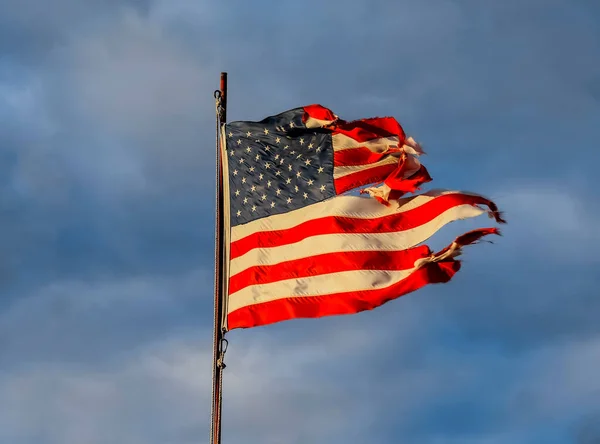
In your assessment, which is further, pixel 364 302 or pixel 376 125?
pixel 376 125

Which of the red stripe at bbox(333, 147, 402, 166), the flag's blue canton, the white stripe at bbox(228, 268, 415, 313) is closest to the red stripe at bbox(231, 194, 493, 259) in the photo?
the flag's blue canton

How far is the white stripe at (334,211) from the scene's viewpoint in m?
32.6

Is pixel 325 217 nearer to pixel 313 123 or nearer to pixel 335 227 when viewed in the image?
pixel 335 227

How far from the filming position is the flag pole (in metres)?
30.1

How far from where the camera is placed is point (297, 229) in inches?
1283

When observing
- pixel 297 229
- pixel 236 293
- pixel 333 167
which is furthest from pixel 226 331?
pixel 333 167

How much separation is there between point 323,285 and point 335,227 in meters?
1.70

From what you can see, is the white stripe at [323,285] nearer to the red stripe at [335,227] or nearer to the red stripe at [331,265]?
the red stripe at [331,265]

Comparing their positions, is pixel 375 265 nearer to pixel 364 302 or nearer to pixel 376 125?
pixel 364 302

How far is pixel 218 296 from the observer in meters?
31.7

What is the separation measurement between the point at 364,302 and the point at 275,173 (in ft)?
14.6

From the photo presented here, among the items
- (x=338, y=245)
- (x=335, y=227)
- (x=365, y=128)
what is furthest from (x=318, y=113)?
(x=338, y=245)

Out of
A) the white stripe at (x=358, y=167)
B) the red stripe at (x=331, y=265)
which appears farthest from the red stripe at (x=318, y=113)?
the red stripe at (x=331, y=265)

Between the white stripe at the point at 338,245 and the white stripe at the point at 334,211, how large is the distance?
582 mm
